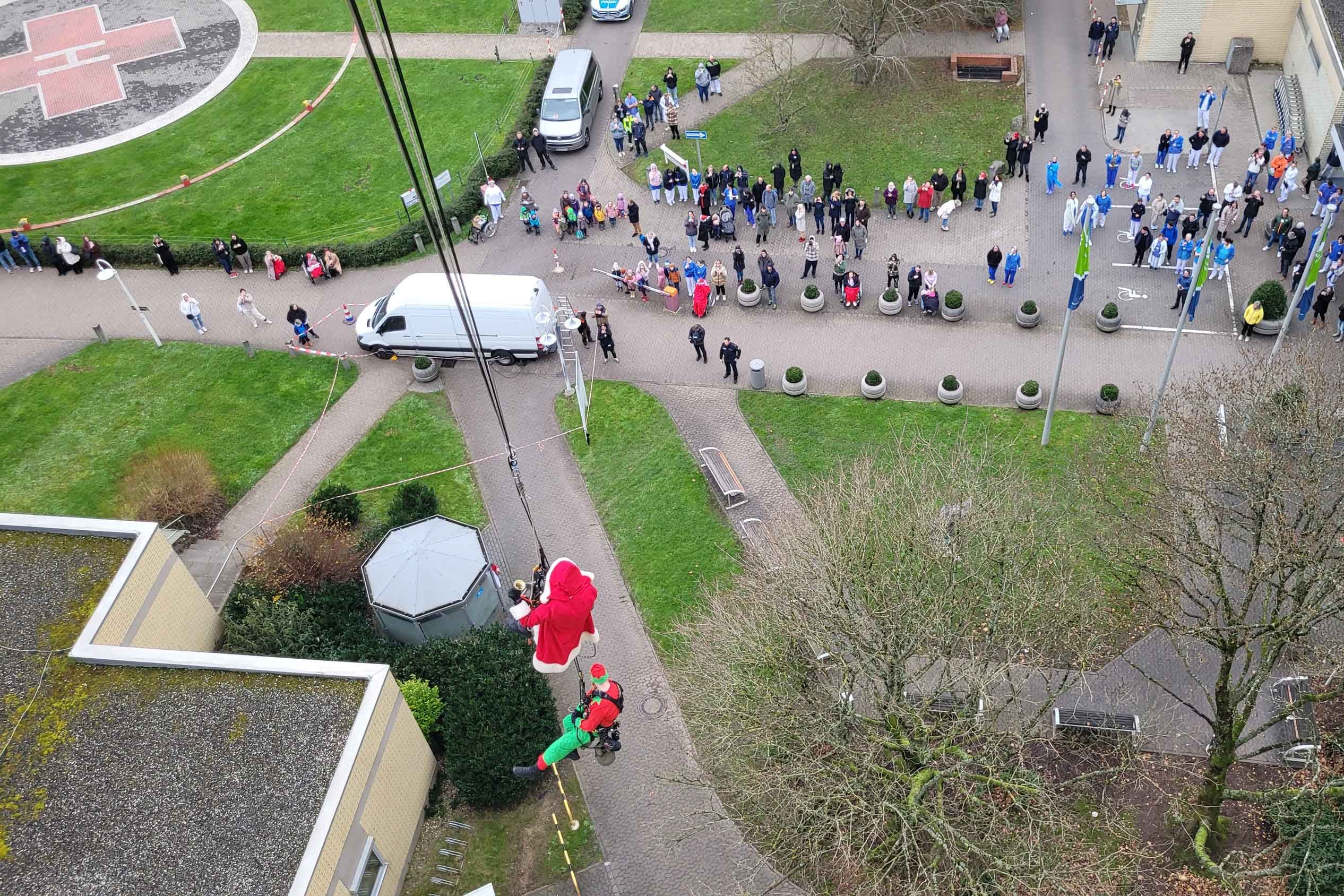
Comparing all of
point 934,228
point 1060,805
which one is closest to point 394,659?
point 1060,805

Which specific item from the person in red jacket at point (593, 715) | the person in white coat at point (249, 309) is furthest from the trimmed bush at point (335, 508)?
the person in red jacket at point (593, 715)

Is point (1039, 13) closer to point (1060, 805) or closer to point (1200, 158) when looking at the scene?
point (1200, 158)

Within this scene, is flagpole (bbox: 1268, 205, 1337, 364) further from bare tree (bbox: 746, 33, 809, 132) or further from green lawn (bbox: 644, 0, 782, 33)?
green lawn (bbox: 644, 0, 782, 33)

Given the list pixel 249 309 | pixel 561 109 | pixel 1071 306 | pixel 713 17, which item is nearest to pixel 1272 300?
pixel 1071 306

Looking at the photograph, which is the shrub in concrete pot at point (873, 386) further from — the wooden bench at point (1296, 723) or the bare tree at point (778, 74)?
the bare tree at point (778, 74)

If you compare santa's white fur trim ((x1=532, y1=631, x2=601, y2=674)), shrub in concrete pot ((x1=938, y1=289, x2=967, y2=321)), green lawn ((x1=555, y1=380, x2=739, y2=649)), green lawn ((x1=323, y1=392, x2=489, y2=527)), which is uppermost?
santa's white fur trim ((x1=532, y1=631, x2=601, y2=674))

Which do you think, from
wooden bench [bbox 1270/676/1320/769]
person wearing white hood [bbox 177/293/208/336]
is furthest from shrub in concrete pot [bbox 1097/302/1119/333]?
person wearing white hood [bbox 177/293/208/336]
